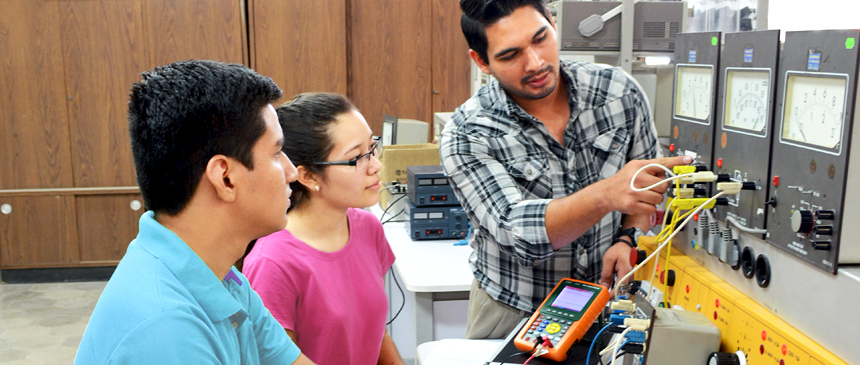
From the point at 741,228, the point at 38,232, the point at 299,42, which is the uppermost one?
the point at 299,42

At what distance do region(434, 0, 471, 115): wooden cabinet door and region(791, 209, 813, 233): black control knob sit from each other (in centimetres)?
401

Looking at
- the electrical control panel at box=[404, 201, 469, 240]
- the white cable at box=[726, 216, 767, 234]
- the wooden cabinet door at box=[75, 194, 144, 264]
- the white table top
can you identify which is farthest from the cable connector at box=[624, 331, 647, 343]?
the wooden cabinet door at box=[75, 194, 144, 264]

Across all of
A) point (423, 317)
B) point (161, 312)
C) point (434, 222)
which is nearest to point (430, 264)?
point (423, 317)

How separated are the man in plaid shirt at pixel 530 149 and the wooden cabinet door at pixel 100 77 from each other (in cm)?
341

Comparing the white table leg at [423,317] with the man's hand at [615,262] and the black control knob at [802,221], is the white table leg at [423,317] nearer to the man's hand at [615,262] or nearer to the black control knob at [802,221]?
the man's hand at [615,262]

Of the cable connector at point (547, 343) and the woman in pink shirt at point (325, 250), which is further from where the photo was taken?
the woman in pink shirt at point (325, 250)

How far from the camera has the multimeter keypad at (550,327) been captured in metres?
1.16

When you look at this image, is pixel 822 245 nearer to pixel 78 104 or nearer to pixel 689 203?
pixel 689 203

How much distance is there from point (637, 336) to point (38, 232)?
4443mm

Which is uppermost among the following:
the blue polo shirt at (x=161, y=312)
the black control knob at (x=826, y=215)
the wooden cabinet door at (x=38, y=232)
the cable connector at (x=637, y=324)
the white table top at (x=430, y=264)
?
the black control knob at (x=826, y=215)

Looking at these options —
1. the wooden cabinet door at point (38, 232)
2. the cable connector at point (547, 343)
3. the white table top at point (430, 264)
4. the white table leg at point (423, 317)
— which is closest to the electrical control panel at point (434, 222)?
the white table top at point (430, 264)

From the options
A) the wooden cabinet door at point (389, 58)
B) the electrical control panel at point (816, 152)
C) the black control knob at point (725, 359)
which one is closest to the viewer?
the electrical control panel at point (816, 152)

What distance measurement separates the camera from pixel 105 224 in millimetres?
4473

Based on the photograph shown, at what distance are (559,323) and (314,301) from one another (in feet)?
1.69
